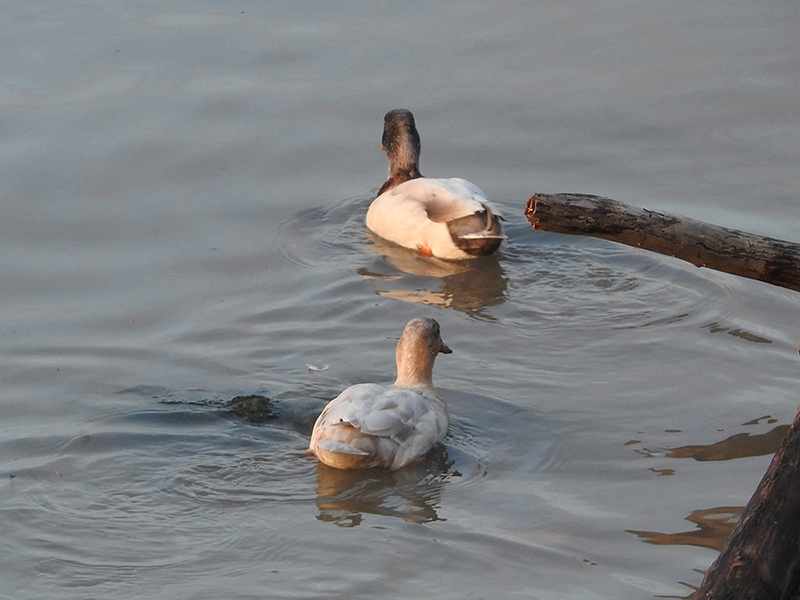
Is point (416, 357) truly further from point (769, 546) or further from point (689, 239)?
point (769, 546)

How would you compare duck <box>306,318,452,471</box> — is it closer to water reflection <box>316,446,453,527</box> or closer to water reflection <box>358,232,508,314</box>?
water reflection <box>316,446,453,527</box>

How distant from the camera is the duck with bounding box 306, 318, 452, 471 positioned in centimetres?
629

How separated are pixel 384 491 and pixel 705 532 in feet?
5.18

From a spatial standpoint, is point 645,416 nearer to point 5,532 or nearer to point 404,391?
point 404,391

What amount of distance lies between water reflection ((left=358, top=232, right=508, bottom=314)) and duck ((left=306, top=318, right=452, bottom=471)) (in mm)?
2013

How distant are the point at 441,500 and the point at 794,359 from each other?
267cm

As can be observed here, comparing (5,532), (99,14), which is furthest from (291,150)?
(5,532)

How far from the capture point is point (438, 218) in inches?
385

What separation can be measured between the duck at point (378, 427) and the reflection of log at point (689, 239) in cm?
217

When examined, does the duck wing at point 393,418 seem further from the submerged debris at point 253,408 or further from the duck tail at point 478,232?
the duck tail at point 478,232

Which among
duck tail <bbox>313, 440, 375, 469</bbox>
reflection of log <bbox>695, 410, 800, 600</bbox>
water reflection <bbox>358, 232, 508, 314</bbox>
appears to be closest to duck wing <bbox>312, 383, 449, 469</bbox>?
duck tail <bbox>313, 440, 375, 469</bbox>

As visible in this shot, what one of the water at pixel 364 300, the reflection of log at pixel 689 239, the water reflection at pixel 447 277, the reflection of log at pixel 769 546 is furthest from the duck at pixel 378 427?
the reflection of log at pixel 769 546

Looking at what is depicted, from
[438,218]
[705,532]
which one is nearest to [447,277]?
[438,218]

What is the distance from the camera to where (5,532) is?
559 centimetres
